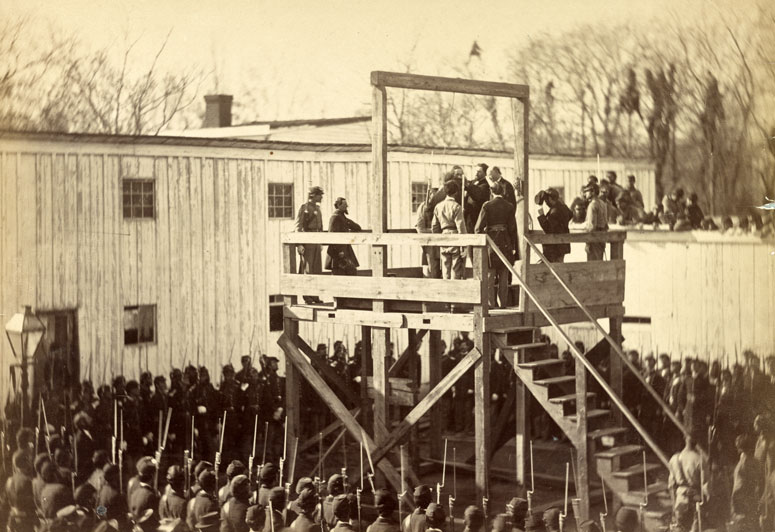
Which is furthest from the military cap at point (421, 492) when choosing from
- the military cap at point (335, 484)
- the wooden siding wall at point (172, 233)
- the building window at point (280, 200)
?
the building window at point (280, 200)

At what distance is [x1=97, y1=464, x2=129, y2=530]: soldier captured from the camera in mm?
14328

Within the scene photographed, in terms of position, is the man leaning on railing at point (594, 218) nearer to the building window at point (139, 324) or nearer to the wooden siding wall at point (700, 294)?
the wooden siding wall at point (700, 294)

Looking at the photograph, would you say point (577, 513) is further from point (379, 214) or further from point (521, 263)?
point (379, 214)

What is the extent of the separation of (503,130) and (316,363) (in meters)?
4.87

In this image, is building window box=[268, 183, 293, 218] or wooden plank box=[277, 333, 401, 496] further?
building window box=[268, 183, 293, 218]

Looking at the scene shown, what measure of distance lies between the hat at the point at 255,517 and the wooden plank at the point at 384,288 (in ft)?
11.5

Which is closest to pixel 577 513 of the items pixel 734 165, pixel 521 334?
pixel 521 334

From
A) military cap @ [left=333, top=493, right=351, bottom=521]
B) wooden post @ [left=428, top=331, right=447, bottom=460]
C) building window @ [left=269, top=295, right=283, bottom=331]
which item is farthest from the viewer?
building window @ [left=269, top=295, right=283, bottom=331]

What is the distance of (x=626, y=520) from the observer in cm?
1370

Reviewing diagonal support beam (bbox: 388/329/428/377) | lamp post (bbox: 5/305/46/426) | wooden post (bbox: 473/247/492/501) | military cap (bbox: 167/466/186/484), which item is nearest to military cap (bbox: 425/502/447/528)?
wooden post (bbox: 473/247/492/501)

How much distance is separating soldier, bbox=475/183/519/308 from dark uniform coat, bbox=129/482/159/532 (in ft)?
16.6

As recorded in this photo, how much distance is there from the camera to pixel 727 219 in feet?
50.2

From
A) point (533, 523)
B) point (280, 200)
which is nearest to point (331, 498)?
point (533, 523)

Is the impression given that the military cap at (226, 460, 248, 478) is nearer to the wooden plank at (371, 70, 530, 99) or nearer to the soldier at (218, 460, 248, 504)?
the soldier at (218, 460, 248, 504)
